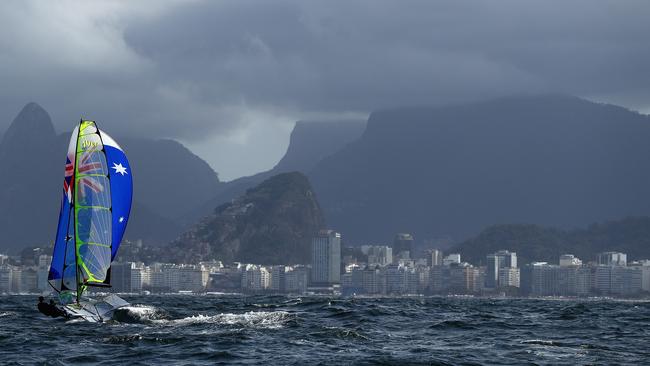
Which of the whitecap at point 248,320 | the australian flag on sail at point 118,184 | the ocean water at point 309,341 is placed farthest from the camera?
the australian flag on sail at point 118,184

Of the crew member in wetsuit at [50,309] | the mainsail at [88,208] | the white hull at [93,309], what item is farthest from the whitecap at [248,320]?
the crew member in wetsuit at [50,309]

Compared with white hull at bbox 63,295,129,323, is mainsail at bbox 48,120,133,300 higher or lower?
higher

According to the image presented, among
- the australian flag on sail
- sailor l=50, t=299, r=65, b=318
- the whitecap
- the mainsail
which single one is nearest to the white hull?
sailor l=50, t=299, r=65, b=318

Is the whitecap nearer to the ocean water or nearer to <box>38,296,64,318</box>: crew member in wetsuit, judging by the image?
the ocean water

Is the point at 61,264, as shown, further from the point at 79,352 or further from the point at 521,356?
the point at 521,356

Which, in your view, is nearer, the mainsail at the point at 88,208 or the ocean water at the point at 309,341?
the ocean water at the point at 309,341

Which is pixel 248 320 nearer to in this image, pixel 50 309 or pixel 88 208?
pixel 88 208

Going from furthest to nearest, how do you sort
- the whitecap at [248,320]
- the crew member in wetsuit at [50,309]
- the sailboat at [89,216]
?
the sailboat at [89,216] → the crew member in wetsuit at [50,309] → the whitecap at [248,320]

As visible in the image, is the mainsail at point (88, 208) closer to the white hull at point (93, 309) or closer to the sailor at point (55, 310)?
the white hull at point (93, 309)
